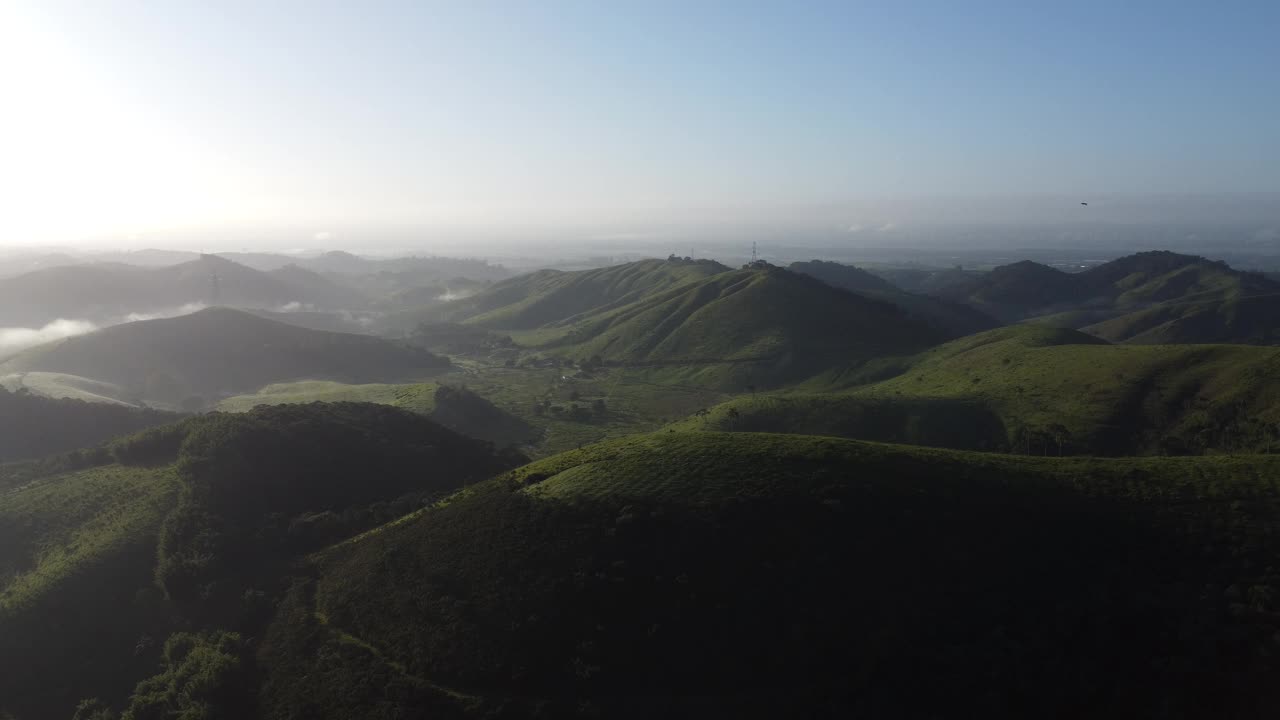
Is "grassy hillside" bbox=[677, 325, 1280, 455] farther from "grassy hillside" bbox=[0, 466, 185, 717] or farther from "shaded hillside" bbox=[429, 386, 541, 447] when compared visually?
"grassy hillside" bbox=[0, 466, 185, 717]

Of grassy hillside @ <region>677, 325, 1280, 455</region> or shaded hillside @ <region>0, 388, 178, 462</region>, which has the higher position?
grassy hillside @ <region>677, 325, 1280, 455</region>

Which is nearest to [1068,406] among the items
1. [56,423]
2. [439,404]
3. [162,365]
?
[439,404]

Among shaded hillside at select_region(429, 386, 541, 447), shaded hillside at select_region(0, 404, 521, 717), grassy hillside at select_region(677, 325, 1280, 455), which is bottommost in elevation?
shaded hillside at select_region(429, 386, 541, 447)

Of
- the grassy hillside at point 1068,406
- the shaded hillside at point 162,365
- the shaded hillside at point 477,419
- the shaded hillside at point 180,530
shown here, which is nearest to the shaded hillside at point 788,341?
the grassy hillside at point 1068,406

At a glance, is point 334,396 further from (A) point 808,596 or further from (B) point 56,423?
(A) point 808,596

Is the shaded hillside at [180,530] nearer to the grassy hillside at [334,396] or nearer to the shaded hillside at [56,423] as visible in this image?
the shaded hillside at [56,423]

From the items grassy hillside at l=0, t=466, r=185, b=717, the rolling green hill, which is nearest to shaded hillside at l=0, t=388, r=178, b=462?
the rolling green hill

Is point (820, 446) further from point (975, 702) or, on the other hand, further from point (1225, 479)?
point (1225, 479)
